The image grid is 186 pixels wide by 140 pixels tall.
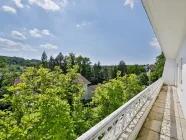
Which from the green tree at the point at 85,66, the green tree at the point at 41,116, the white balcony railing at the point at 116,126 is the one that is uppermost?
the green tree at the point at 85,66

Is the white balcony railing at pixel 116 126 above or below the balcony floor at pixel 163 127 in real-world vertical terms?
above

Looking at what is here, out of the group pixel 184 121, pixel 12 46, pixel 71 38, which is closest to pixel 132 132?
pixel 184 121

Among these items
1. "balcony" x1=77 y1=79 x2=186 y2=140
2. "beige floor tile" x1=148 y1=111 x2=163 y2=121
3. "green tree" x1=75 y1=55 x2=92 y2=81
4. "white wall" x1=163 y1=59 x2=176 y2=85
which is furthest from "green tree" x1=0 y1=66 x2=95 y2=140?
"green tree" x1=75 y1=55 x2=92 y2=81

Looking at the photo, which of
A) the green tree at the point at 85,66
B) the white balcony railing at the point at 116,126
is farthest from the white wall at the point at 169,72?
the green tree at the point at 85,66

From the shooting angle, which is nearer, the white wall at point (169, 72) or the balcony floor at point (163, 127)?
the balcony floor at point (163, 127)

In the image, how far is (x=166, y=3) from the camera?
2.35 metres

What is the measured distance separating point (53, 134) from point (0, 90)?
19.7 meters

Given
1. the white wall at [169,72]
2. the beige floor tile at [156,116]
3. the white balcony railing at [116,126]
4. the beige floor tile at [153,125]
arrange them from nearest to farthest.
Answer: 1. the white balcony railing at [116,126]
2. the beige floor tile at [153,125]
3. the beige floor tile at [156,116]
4. the white wall at [169,72]

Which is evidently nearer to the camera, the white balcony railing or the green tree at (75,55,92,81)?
the white balcony railing

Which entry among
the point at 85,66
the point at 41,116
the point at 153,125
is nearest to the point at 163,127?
the point at 153,125

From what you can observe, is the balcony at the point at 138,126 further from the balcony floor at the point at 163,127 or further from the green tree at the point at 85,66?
the green tree at the point at 85,66

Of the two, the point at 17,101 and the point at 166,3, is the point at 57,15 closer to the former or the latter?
the point at 17,101

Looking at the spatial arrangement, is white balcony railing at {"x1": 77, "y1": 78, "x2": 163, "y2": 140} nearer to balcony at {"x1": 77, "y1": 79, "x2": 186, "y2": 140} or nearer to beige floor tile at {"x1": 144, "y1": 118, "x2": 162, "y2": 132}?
balcony at {"x1": 77, "y1": 79, "x2": 186, "y2": 140}

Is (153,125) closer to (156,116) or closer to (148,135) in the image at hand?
(148,135)
